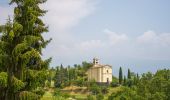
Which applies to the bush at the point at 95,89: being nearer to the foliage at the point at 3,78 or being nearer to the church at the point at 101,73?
the church at the point at 101,73

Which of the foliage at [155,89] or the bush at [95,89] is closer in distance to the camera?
the foliage at [155,89]

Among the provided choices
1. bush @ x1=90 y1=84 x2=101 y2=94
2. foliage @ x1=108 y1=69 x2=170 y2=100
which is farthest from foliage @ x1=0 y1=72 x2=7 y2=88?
bush @ x1=90 y1=84 x2=101 y2=94

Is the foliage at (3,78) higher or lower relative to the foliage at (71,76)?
lower

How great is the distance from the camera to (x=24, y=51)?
907 inches

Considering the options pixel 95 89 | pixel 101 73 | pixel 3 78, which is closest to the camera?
pixel 3 78

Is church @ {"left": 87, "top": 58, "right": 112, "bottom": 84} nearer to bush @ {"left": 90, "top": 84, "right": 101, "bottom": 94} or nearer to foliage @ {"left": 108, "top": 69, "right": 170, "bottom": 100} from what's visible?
bush @ {"left": 90, "top": 84, "right": 101, "bottom": 94}

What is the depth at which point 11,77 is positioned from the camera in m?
22.1

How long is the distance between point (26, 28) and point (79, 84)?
139 m

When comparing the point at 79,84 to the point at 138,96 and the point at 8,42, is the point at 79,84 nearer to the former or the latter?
the point at 138,96

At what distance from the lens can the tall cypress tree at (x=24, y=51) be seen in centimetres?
2244

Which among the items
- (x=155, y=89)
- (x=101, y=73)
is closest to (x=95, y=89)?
(x=101, y=73)

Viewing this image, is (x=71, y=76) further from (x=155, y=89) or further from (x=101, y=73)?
(x=155, y=89)

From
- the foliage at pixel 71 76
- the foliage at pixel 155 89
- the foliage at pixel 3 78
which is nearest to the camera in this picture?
the foliage at pixel 3 78

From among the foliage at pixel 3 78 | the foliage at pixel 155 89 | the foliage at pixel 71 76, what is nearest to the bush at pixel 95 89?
the foliage at pixel 71 76
